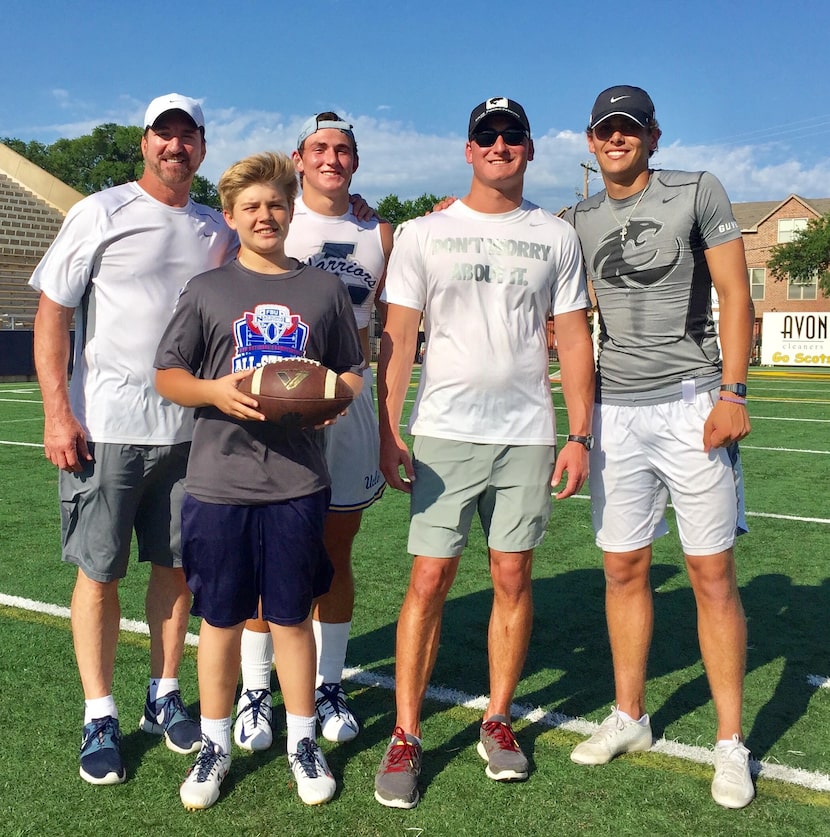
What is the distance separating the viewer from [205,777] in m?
2.93

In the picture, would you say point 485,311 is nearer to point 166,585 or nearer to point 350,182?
point 350,182

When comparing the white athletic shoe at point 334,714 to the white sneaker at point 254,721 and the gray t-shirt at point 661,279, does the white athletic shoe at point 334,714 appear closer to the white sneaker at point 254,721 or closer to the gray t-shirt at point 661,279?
the white sneaker at point 254,721

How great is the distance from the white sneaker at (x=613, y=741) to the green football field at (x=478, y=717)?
4 centimetres

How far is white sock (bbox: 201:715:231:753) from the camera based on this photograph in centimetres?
301

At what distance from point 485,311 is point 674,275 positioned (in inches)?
26.9

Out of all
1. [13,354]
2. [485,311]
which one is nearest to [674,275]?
[485,311]

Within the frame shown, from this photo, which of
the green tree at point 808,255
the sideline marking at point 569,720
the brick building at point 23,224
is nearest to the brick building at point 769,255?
the green tree at point 808,255

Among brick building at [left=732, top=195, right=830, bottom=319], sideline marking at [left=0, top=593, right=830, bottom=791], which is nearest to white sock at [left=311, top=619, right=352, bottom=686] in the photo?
sideline marking at [left=0, top=593, right=830, bottom=791]

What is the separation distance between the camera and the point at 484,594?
5312 mm

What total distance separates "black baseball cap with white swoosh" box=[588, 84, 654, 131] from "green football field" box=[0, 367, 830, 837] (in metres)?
2.27

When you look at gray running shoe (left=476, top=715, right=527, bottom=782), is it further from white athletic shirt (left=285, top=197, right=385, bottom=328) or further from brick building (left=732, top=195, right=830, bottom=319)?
brick building (left=732, top=195, right=830, bottom=319)

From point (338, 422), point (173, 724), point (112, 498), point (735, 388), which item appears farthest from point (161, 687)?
point (735, 388)

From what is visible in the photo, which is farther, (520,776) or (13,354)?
(13,354)

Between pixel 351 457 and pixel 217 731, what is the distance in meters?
1.18
